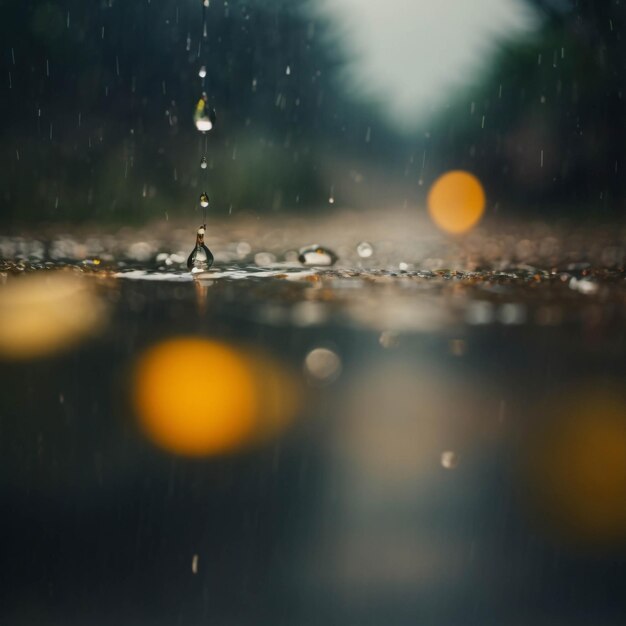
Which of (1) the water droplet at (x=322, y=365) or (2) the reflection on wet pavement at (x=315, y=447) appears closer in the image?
(2) the reflection on wet pavement at (x=315, y=447)

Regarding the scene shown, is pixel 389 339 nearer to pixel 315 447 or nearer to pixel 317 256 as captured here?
pixel 315 447

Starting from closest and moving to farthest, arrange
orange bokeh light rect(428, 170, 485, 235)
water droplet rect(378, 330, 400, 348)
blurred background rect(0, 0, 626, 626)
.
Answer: blurred background rect(0, 0, 626, 626) < water droplet rect(378, 330, 400, 348) < orange bokeh light rect(428, 170, 485, 235)

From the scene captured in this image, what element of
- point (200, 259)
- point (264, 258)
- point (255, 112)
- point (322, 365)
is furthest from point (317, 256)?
point (255, 112)

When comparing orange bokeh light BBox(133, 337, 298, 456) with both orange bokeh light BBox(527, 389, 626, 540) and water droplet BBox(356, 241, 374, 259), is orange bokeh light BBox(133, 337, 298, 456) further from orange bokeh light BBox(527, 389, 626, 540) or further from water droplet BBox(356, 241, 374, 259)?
water droplet BBox(356, 241, 374, 259)

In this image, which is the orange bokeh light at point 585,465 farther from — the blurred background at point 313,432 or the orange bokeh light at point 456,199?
the orange bokeh light at point 456,199

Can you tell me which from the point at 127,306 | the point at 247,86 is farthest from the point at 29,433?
the point at 247,86

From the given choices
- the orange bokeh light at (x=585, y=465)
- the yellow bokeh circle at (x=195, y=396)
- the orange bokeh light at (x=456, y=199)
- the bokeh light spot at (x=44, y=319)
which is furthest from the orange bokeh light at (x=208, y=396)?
the orange bokeh light at (x=456, y=199)

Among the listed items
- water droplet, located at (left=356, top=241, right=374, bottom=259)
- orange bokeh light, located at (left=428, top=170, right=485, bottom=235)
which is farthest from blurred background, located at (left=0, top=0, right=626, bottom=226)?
water droplet, located at (left=356, top=241, right=374, bottom=259)
